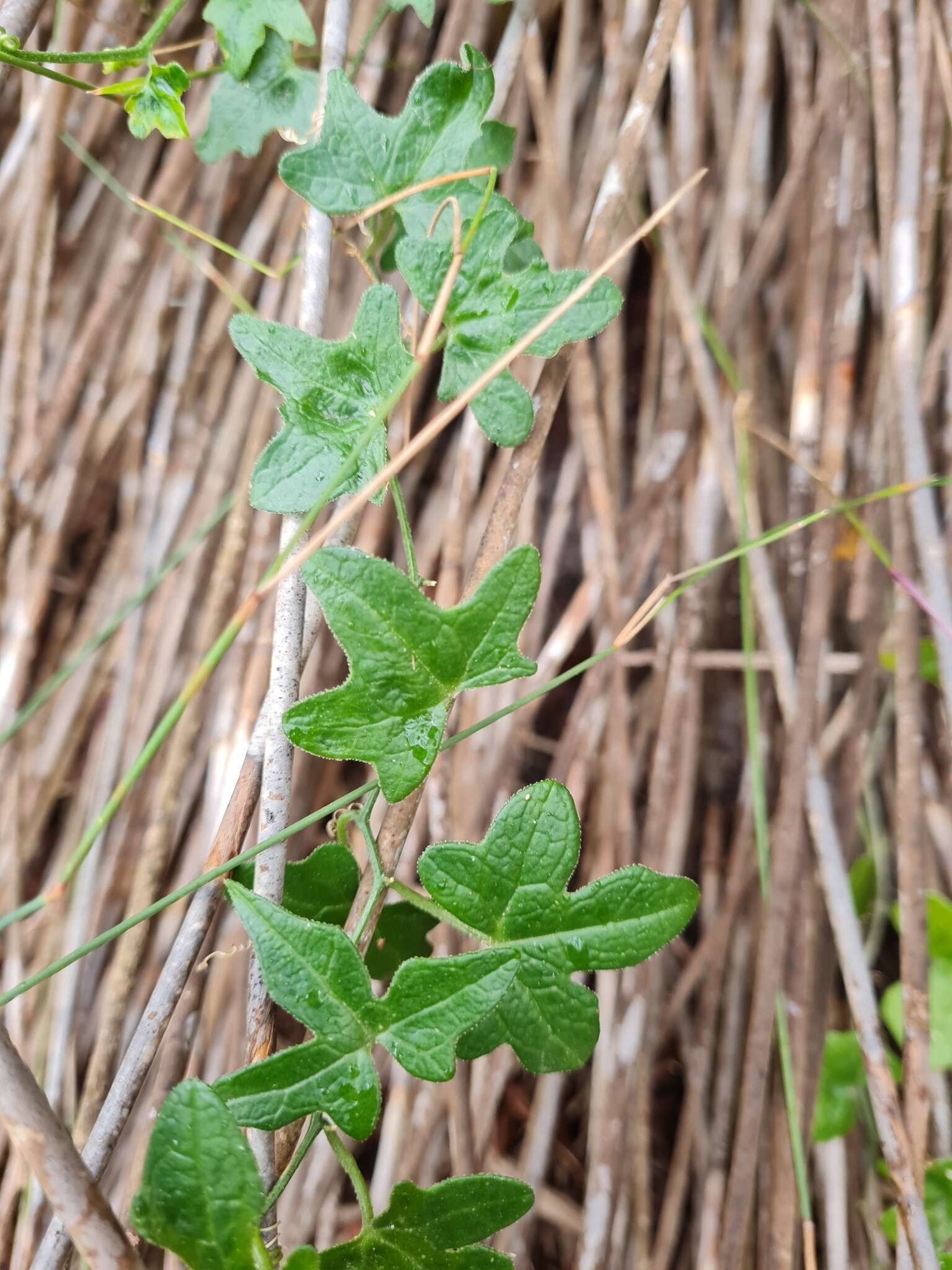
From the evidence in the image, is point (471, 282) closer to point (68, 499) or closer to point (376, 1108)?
point (376, 1108)

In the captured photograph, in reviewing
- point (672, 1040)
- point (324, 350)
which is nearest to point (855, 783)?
point (672, 1040)

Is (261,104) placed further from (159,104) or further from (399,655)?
(399,655)

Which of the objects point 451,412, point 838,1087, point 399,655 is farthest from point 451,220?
point 838,1087

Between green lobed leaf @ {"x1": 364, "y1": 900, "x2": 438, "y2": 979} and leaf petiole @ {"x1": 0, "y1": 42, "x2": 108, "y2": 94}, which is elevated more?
leaf petiole @ {"x1": 0, "y1": 42, "x2": 108, "y2": 94}

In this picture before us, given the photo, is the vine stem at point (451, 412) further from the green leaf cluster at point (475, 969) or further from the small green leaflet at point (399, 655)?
the green leaf cluster at point (475, 969)

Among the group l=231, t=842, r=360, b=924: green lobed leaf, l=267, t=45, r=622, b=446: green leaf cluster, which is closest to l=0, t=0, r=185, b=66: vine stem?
l=267, t=45, r=622, b=446: green leaf cluster

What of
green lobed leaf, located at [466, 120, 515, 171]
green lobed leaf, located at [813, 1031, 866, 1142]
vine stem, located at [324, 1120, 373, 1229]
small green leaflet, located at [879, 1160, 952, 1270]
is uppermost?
green lobed leaf, located at [466, 120, 515, 171]

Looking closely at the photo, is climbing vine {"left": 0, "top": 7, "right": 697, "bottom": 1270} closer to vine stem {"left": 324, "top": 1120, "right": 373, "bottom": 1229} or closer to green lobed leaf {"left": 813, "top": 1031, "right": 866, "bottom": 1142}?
vine stem {"left": 324, "top": 1120, "right": 373, "bottom": 1229}
